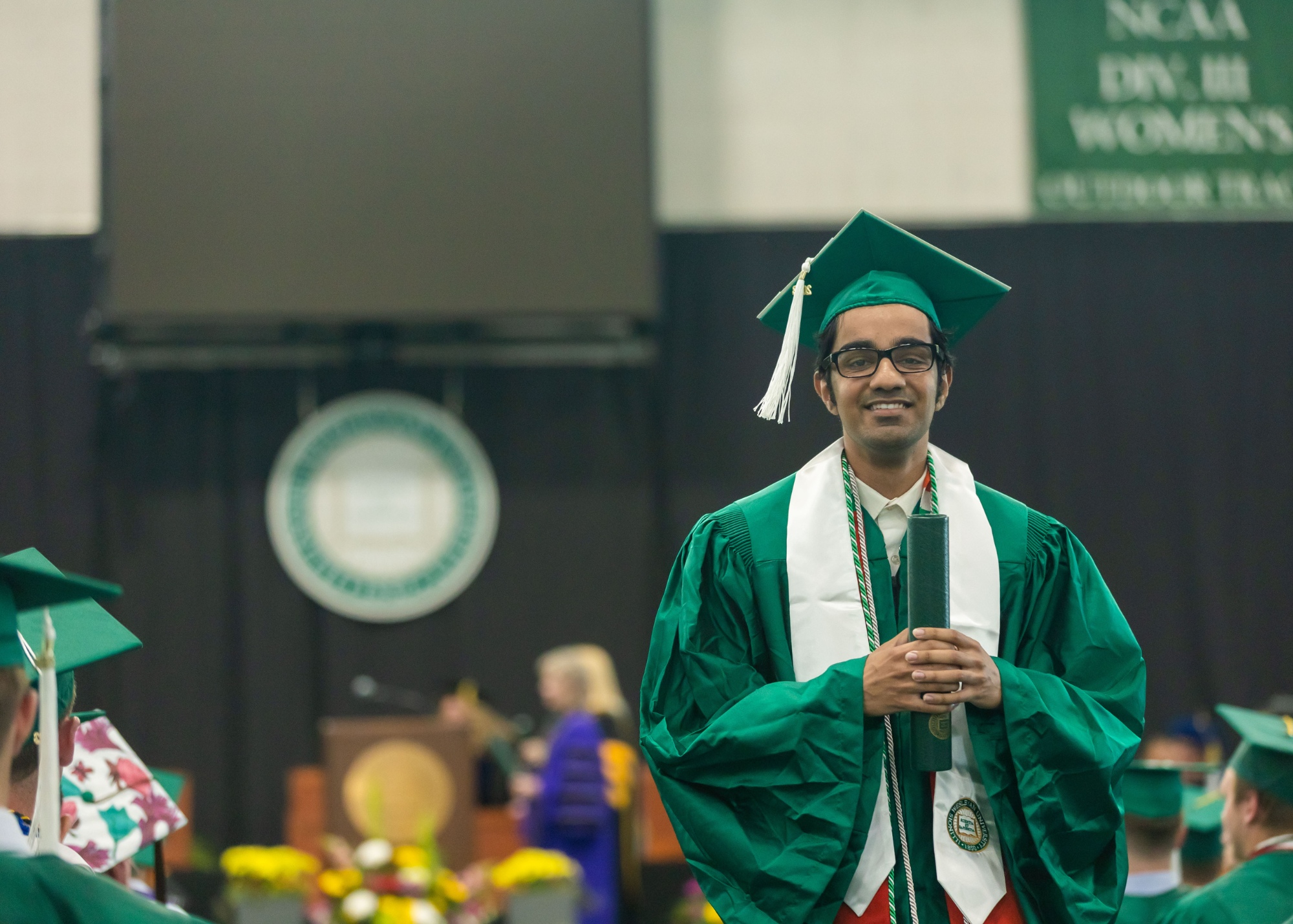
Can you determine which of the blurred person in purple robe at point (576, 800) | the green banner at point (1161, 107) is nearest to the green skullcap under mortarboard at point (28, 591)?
the blurred person in purple robe at point (576, 800)

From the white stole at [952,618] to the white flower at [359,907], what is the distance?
2916 mm

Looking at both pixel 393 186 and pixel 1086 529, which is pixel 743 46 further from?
pixel 1086 529

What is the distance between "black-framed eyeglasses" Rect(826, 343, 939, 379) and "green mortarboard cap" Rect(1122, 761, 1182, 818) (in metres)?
1.26

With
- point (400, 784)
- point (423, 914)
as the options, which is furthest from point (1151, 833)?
point (400, 784)

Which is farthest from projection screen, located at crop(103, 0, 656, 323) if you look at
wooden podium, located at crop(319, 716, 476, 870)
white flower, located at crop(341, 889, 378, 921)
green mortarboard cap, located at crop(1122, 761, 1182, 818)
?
green mortarboard cap, located at crop(1122, 761, 1182, 818)

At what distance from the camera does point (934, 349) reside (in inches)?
79.8

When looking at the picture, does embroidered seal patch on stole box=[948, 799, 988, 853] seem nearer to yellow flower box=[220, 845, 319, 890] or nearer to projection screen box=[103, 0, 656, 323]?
yellow flower box=[220, 845, 319, 890]

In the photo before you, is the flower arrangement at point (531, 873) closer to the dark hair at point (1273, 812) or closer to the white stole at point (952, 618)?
the dark hair at point (1273, 812)

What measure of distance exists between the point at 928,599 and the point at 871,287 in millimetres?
505

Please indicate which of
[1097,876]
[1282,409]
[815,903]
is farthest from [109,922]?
[1282,409]

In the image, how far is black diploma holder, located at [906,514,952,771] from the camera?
180cm

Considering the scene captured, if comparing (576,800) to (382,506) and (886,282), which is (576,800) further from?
(886,282)

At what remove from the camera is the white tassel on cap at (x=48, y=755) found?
1.54 meters

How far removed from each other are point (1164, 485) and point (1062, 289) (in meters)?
1.19
